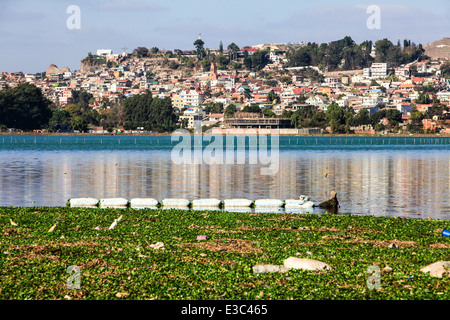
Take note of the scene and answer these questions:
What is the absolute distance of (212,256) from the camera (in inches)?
625

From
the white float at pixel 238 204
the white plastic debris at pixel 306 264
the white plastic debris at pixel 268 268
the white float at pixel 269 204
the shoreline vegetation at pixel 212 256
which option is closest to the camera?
the shoreline vegetation at pixel 212 256

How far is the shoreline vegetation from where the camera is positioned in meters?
12.5

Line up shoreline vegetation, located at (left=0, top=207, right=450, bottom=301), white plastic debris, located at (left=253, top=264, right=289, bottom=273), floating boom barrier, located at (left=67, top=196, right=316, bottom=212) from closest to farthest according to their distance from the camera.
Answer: shoreline vegetation, located at (left=0, top=207, right=450, bottom=301), white plastic debris, located at (left=253, top=264, right=289, bottom=273), floating boom barrier, located at (left=67, top=196, right=316, bottom=212)

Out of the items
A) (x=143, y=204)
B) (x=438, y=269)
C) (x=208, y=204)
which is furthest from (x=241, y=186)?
(x=438, y=269)

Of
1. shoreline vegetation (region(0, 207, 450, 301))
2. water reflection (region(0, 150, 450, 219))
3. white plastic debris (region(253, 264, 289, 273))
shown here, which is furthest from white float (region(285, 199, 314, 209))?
white plastic debris (region(253, 264, 289, 273))

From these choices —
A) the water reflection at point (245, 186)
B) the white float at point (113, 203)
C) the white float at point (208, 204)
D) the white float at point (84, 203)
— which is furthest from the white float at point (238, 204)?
the white float at point (84, 203)

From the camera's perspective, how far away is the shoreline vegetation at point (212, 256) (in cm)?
1248

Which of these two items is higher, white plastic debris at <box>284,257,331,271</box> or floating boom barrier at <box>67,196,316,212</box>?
white plastic debris at <box>284,257,331,271</box>

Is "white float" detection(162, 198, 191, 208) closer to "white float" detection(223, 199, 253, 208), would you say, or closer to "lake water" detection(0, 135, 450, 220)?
"white float" detection(223, 199, 253, 208)

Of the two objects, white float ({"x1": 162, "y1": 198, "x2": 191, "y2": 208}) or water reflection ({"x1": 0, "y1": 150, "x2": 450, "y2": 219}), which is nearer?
white float ({"x1": 162, "y1": 198, "x2": 191, "y2": 208})

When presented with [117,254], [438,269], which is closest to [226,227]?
[117,254]

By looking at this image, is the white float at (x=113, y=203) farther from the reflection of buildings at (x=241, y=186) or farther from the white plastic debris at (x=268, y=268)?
the white plastic debris at (x=268, y=268)

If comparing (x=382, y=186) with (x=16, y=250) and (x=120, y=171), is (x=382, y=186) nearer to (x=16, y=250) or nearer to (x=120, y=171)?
(x=120, y=171)
